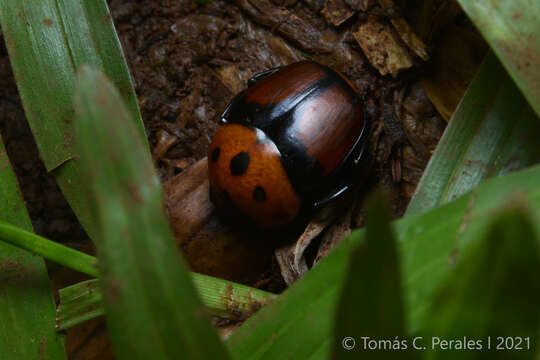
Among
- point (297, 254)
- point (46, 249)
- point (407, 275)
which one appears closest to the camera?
point (407, 275)

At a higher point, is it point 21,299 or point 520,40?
point 21,299

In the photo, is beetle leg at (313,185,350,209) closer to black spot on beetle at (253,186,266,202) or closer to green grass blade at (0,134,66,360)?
black spot on beetle at (253,186,266,202)

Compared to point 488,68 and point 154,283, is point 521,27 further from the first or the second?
point 154,283

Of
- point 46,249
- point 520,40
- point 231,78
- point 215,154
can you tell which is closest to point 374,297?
point 520,40

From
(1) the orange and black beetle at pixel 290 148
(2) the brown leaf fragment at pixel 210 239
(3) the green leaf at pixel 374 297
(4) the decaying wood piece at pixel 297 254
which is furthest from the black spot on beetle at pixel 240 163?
(3) the green leaf at pixel 374 297

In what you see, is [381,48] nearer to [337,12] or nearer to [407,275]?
[337,12]

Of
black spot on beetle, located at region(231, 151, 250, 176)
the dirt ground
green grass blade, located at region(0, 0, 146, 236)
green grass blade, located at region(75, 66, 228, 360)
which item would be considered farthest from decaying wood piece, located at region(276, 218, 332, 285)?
green grass blade, located at region(75, 66, 228, 360)

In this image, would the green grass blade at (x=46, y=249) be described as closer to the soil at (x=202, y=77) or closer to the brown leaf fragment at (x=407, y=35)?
the soil at (x=202, y=77)
